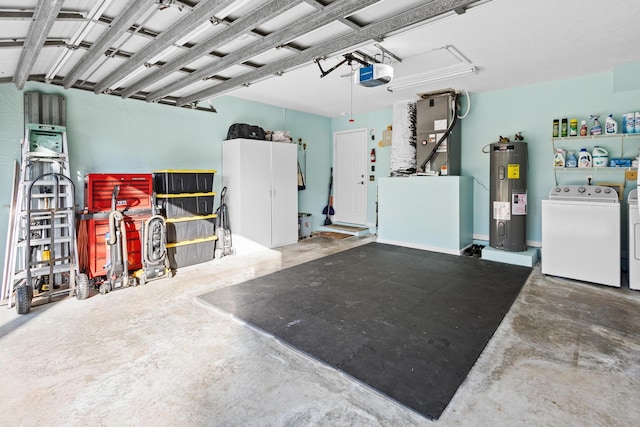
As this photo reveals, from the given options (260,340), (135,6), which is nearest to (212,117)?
(135,6)

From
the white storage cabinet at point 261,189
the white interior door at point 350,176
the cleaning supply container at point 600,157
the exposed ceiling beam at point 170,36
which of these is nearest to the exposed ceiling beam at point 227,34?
the exposed ceiling beam at point 170,36

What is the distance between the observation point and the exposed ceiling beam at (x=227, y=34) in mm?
2275

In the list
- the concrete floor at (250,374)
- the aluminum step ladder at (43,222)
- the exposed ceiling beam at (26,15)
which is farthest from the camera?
the aluminum step ladder at (43,222)

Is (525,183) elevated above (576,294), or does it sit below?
above

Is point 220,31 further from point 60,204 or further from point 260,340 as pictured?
point 60,204

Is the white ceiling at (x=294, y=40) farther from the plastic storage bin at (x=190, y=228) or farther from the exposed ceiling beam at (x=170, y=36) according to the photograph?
the plastic storage bin at (x=190, y=228)

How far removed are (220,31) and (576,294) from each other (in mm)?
4357

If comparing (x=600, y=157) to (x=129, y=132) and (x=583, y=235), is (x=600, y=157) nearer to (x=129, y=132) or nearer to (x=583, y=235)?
(x=583, y=235)

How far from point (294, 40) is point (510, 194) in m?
3.71

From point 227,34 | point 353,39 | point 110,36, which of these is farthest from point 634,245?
point 110,36

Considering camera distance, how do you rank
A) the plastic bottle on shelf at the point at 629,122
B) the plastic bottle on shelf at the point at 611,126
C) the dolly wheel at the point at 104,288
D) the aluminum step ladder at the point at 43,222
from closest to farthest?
1. the aluminum step ladder at the point at 43,222
2. the dolly wheel at the point at 104,288
3. the plastic bottle on shelf at the point at 629,122
4. the plastic bottle on shelf at the point at 611,126

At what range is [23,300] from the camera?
3037 mm

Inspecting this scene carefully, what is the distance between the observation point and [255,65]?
368cm

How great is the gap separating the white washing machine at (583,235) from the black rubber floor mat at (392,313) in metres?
0.52
